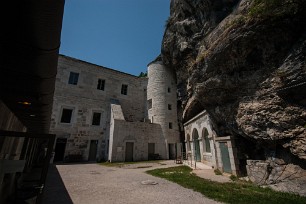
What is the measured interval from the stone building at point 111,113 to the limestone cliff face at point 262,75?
11.4m

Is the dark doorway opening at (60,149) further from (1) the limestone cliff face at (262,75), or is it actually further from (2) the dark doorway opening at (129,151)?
(1) the limestone cliff face at (262,75)

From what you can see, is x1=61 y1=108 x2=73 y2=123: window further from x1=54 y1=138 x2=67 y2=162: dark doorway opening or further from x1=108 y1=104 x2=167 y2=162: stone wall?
x1=108 y1=104 x2=167 y2=162: stone wall

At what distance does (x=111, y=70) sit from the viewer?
21938 mm

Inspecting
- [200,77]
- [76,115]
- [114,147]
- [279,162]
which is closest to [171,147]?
[114,147]

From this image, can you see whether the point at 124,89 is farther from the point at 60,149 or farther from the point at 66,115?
the point at 60,149

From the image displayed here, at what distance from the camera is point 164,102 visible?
22125 mm

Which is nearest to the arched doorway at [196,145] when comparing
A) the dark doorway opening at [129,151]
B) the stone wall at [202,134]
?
the stone wall at [202,134]

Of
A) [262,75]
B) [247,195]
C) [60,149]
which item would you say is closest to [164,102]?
[60,149]

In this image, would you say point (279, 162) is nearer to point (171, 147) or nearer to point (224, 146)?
point (224, 146)

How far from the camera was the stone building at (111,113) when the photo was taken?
17094 millimetres

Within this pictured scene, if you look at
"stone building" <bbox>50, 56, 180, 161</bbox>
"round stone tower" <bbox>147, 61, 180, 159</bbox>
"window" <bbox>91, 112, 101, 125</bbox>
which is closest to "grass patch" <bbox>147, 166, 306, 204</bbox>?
"stone building" <bbox>50, 56, 180, 161</bbox>

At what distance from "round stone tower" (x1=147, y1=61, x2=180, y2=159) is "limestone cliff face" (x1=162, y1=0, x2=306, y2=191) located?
1230 centimetres

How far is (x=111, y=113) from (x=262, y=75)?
1566 cm

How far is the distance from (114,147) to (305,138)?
15016 millimetres
